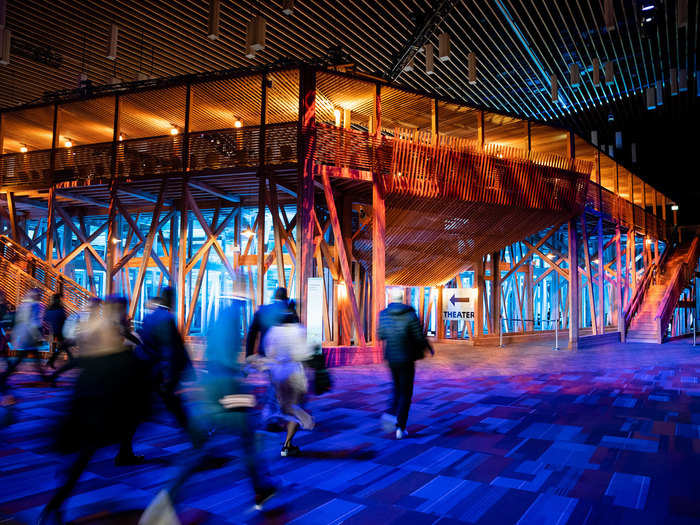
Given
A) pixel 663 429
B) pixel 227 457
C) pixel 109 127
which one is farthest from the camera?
pixel 109 127

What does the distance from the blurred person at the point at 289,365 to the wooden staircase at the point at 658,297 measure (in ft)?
58.9

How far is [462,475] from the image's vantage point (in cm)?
432

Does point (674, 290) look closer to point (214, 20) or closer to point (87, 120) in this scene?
point (214, 20)

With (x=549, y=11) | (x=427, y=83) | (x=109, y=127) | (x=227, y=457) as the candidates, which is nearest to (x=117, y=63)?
(x=109, y=127)

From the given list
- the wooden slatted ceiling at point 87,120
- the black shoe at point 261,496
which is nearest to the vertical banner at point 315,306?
the black shoe at point 261,496

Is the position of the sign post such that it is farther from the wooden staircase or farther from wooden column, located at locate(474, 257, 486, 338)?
the wooden staircase

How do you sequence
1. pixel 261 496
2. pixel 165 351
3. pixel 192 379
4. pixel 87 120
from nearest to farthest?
pixel 261 496
pixel 192 379
pixel 165 351
pixel 87 120

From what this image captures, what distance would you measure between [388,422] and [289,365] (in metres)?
2.20

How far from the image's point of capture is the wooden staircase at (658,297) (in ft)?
59.9

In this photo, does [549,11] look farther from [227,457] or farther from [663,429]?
[227,457]

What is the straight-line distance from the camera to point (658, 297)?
20375mm

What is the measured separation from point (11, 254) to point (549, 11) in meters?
17.2

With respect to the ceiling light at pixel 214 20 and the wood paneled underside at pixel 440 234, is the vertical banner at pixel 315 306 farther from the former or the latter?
the ceiling light at pixel 214 20

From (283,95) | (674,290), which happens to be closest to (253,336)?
(283,95)
